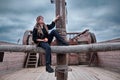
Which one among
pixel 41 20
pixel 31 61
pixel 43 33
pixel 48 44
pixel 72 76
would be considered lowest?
pixel 72 76

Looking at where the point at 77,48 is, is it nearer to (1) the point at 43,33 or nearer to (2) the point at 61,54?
(2) the point at 61,54

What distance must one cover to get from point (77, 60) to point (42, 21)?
7295 millimetres

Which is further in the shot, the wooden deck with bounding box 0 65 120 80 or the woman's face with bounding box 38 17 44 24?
the wooden deck with bounding box 0 65 120 80

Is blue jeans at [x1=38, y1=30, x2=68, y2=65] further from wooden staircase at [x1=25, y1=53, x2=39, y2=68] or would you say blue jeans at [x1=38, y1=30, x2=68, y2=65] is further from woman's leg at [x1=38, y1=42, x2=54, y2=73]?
wooden staircase at [x1=25, y1=53, x2=39, y2=68]

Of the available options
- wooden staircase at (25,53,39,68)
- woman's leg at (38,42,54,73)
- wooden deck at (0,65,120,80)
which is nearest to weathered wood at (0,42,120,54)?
woman's leg at (38,42,54,73)

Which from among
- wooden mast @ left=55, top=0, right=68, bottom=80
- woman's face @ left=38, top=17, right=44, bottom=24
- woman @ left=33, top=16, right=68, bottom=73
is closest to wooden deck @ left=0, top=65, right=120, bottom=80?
wooden mast @ left=55, top=0, right=68, bottom=80

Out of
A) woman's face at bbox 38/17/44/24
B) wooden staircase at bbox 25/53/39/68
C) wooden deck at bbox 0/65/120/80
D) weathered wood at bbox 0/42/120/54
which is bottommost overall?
wooden deck at bbox 0/65/120/80

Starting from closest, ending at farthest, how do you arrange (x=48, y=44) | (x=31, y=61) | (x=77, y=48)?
(x=77, y=48)
(x=48, y=44)
(x=31, y=61)

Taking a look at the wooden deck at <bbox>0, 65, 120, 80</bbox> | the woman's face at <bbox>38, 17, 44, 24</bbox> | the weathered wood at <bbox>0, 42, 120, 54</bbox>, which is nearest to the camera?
the weathered wood at <bbox>0, 42, 120, 54</bbox>

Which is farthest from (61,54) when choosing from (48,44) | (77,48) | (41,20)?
(41,20)

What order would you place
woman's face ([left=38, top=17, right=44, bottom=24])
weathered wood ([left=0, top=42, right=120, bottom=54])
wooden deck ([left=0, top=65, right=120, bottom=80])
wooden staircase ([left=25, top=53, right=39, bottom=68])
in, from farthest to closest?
wooden staircase ([left=25, top=53, right=39, bottom=68]) < wooden deck ([left=0, top=65, right=120, bottom=80]) < woman's face ([left=38, top=17, right=44, bottom=24]) < weathered wood ([left=0, top=42, right=120, bottom=54])

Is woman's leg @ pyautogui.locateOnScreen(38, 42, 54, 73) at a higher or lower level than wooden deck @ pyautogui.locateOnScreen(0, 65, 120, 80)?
higher

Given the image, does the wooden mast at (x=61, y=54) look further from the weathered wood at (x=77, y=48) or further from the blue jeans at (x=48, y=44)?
the weathered wood at (x=77, y=48)

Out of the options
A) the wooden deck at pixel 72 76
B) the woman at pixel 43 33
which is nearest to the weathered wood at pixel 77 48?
the woman at pixel 43 33
